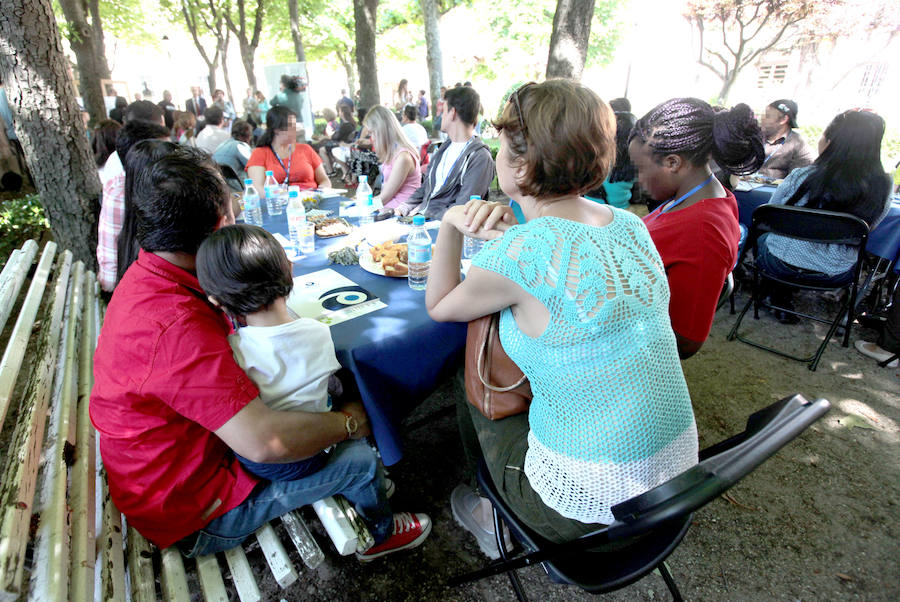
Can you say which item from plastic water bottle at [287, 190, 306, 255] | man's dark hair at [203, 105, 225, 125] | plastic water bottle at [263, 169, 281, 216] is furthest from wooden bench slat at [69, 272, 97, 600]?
man's dark hair at [203, 105, 225, 125]

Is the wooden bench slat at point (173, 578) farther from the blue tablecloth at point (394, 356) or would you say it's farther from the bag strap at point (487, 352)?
the bag strap at point (487, 352)

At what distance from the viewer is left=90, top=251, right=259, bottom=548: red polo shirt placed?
3.86 feet

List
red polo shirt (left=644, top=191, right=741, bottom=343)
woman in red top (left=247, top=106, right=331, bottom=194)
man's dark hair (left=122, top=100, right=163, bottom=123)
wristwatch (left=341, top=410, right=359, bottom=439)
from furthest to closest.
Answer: woman in red top (left=247, top=106, right=331, bottom=194), man's dark hair (left=122, top=100, right=163, bottom=123), red polo shirt (left=644, top=191, right=741, bottom=343), wristwatch (left=341, top=410, right=359, bottom=439)

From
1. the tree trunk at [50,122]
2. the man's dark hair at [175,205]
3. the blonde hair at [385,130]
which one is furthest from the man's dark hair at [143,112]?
the man's dark hair at [175,205]

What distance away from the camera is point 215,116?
24.0 feet

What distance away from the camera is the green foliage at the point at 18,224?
4.48 m

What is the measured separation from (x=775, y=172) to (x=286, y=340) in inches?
234

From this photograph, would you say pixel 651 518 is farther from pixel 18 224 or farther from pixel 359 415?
pixel 18 224

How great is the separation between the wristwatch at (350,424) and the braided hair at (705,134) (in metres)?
1.61

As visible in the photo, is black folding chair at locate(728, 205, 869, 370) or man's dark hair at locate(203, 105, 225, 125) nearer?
black folding chair at locate(728, 205, 869, 370)

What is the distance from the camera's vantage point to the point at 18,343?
1.64 metres

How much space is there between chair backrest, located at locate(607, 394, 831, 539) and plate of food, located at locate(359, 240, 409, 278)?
151 cm

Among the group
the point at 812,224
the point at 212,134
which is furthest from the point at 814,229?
the point at 212,134

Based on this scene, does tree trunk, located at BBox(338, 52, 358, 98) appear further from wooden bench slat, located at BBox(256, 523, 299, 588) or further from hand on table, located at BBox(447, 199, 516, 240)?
wooden bench slat, located at BBox(256, 523, 299, 588)
